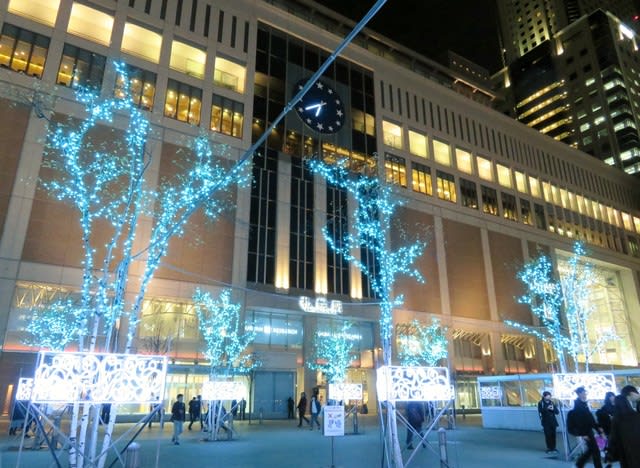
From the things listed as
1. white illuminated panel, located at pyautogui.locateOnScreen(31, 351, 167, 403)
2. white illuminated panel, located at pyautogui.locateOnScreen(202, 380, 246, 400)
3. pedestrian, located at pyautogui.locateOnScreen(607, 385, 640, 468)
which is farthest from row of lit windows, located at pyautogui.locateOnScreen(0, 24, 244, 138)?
pedestrian, located at pyautogui.locateOnScreen(607, 385, 640, 468)

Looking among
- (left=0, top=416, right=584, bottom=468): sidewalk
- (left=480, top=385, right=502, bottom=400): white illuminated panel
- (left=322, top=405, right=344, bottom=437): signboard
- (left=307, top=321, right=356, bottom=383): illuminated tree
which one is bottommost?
(left=0, top=416, right=584, bottom=468): sidewalk

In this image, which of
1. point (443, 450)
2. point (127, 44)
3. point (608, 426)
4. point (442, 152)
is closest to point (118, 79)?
point (127, 44)

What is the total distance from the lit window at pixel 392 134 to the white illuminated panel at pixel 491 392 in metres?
25.9

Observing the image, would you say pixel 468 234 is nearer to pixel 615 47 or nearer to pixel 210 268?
pixel 210 268

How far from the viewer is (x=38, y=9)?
29594 millimetres

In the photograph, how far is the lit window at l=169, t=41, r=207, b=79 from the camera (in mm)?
Result: 34094

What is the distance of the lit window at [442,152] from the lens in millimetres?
46531

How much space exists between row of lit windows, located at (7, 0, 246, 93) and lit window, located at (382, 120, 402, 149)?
14.3 meters

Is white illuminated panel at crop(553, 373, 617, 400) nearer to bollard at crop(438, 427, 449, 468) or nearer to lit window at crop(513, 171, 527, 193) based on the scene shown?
bollard at crop(438, 427, 449, 468)

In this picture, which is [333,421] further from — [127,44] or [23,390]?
[127,44]

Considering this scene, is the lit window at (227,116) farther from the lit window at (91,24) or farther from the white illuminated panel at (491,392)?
the white illuminated panel at (491,392)

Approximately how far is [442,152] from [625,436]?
4420 centimetres

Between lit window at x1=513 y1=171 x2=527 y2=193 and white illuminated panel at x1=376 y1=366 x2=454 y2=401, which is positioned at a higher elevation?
lit window at x1=513 y1=171 x2=527 y2=193

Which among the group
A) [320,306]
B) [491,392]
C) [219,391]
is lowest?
[491,392]
